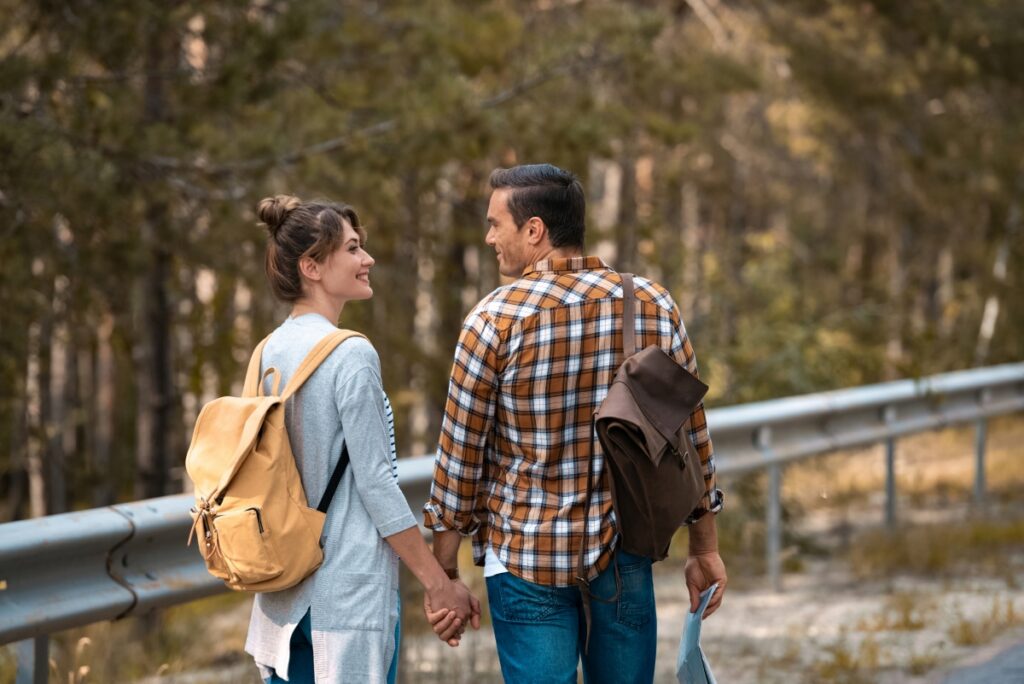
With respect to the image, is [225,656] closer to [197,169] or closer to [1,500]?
[197,169]

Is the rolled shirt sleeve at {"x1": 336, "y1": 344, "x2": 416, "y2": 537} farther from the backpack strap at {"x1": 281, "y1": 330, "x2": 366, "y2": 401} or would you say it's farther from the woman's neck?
the woman's neck

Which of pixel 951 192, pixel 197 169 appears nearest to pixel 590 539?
pixel 197 169

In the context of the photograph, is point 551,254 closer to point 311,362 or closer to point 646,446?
point 646,446

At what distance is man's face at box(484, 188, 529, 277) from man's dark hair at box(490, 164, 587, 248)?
1 centimetres

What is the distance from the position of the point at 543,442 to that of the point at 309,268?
0.73 metres

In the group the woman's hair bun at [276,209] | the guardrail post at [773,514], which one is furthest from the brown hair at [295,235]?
the guardrail post at [773,514]

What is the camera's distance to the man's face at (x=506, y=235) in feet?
11.3

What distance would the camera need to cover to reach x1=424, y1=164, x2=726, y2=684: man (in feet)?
11.0

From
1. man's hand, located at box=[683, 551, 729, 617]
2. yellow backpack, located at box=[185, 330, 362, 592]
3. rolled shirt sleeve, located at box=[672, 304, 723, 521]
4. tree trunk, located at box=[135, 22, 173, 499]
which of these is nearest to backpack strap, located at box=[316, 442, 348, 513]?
yellow backpack, located at box=[185, 330, 362, 592]

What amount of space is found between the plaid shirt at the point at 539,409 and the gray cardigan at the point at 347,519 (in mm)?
222

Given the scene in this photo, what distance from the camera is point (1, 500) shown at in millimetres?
25203

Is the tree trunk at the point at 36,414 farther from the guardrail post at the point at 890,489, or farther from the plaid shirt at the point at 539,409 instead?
the plaid shirt at the point at 539,409

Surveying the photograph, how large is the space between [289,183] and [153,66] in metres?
1.29

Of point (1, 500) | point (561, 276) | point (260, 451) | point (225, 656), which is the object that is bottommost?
point (1, 500)
